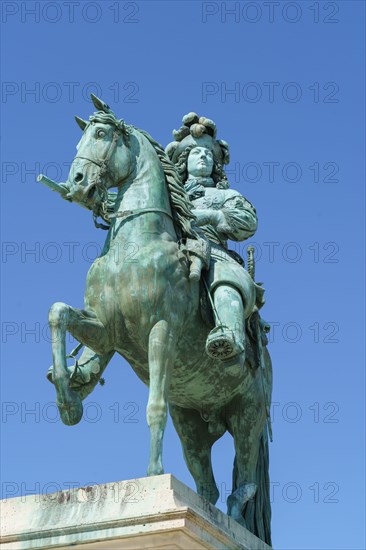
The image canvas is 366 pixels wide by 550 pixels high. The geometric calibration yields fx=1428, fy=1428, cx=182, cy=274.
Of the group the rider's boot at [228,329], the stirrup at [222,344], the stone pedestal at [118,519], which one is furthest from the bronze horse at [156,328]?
the stone pedestal at [118,519]

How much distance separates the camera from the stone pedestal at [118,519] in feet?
36.7

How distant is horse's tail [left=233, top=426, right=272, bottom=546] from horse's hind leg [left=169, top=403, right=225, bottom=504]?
0.29 metres

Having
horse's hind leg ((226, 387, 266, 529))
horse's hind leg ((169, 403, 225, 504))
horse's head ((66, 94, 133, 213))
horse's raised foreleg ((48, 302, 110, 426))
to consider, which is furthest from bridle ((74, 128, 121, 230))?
horse's hind leg ((226, 387, 266, 529))

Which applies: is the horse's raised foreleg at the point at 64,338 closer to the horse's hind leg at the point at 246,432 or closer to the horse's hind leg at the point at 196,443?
the horse's hind leg at the point at 196,443

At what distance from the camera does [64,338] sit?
12258 mm

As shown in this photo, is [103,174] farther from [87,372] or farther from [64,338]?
[87,372]

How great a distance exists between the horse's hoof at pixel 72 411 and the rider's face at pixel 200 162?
3.16 m

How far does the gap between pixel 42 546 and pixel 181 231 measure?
3.36 metres

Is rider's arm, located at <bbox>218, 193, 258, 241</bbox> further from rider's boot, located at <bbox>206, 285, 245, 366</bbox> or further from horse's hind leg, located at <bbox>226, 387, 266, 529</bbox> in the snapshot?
horse's hind leg, located at <bbox>226, 387, 266, 529</bbox>

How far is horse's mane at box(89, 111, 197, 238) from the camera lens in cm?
1317

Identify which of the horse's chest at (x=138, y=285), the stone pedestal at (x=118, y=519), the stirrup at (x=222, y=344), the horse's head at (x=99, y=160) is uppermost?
the horse's head at (x=99, y=160)

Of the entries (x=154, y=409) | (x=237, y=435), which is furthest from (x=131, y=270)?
(x=237, y=435)

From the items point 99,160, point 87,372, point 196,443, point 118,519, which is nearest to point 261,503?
point 196,443

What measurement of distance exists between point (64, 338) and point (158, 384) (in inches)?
35.4
